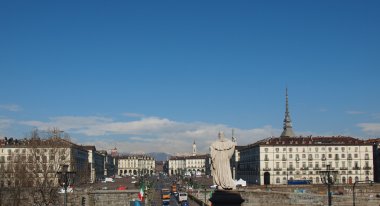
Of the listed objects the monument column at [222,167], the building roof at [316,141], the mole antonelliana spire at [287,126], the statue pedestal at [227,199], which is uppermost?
the mole antonelliana spire at [287,126]

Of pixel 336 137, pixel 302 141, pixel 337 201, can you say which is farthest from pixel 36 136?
pixel 336 137

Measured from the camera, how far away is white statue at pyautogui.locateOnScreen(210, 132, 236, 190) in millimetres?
20258

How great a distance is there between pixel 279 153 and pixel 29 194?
2966 inches

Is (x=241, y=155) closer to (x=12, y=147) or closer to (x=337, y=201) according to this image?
(x=12, y=147)

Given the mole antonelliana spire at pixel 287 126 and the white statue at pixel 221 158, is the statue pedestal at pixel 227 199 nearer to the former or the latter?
the white statue at pixel 221 158

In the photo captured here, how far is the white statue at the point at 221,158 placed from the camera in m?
20.3

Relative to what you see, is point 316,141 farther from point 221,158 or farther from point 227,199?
point 227,199

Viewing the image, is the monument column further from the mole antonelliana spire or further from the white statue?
the mole antonelliana spire

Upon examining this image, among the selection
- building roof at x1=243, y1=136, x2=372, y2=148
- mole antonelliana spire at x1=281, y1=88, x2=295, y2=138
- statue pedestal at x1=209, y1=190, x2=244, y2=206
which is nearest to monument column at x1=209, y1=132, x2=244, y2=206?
statue pedestal at x1=209, y1=190, x2=244, y2=206

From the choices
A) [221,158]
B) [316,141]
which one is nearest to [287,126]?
[316,141]

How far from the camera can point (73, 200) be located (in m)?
79.1

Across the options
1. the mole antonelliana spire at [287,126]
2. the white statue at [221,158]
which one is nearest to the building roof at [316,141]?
the mole antonelliana spire at [287,126]

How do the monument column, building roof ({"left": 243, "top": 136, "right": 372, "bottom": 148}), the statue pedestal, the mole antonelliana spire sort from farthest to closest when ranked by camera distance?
1. the mole antonelliana spire
2. building roof ({"left": 243, "top": 136, "right": 372, "bottom": 148})
3. the monument column
4. the statue pedestal

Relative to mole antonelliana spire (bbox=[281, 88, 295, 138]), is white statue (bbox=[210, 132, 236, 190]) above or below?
below
